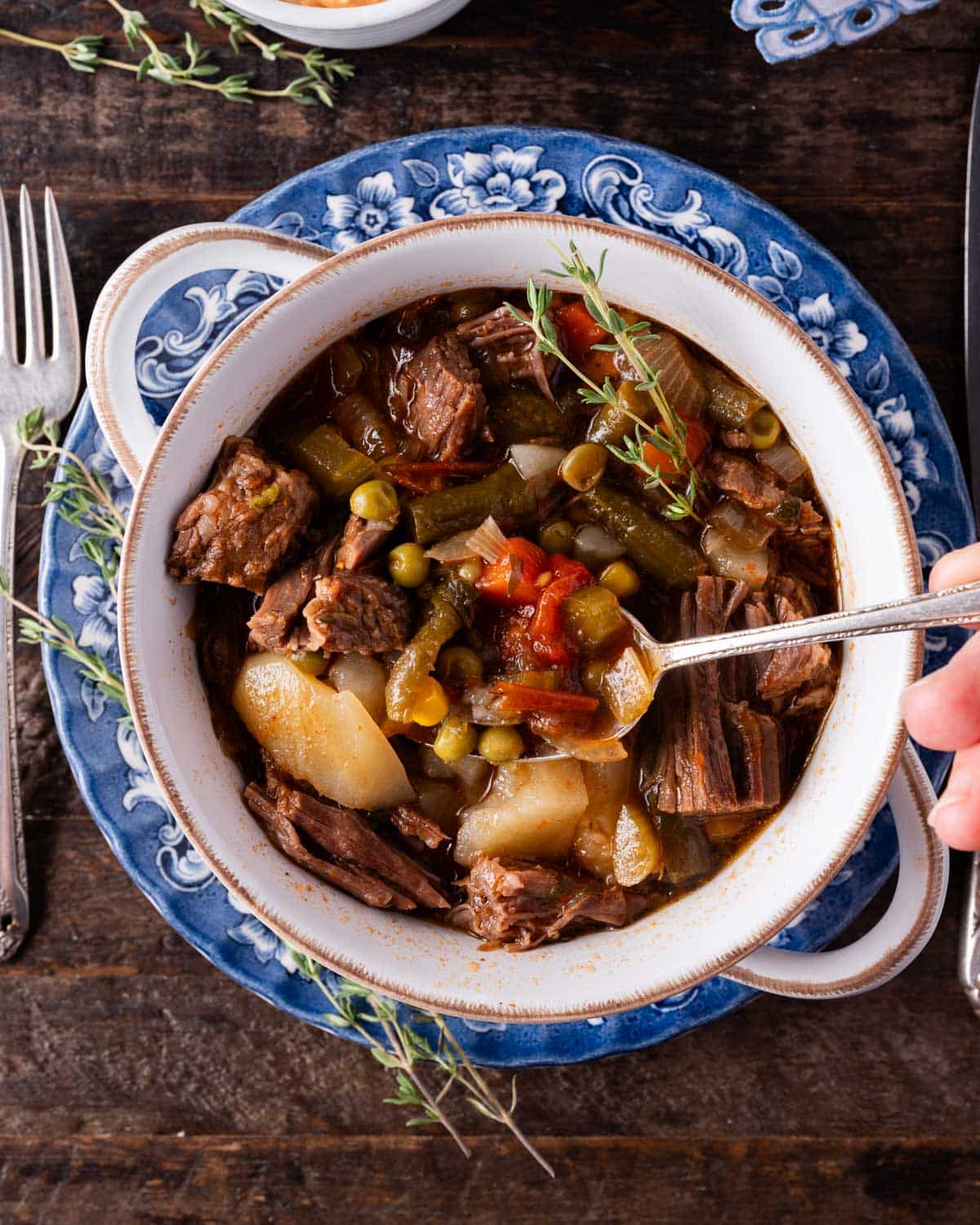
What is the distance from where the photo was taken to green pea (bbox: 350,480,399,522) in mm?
2346

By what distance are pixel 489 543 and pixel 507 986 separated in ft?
3.40

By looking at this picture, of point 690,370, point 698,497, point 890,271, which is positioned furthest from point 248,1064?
point 890,271

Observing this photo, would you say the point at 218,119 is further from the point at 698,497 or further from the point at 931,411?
the point at 931,411

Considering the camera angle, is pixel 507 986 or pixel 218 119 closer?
pixel 507 986

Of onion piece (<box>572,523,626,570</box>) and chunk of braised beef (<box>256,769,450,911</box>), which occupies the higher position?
onion piece (<box>572,523,626,570</box>)

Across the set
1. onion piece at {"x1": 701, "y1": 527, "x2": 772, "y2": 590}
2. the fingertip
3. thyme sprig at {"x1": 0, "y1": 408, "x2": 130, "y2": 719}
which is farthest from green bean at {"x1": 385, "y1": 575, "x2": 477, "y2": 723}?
the fingertip

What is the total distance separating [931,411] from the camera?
8.96 feet

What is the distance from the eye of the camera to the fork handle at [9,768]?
2895 millimetres

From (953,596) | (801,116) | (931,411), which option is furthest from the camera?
(801,116)

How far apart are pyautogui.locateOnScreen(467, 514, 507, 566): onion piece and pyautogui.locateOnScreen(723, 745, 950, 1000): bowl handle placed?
1.10 meters

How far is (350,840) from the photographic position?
8.07ft

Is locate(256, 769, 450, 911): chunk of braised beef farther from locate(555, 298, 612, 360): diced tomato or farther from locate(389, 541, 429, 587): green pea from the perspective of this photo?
locate(555, 298, 612, 360): diced tomato

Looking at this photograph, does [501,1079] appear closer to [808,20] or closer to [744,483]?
[744,483]

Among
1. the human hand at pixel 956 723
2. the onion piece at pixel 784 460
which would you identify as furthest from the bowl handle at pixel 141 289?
the human hand at pixel 956 723
